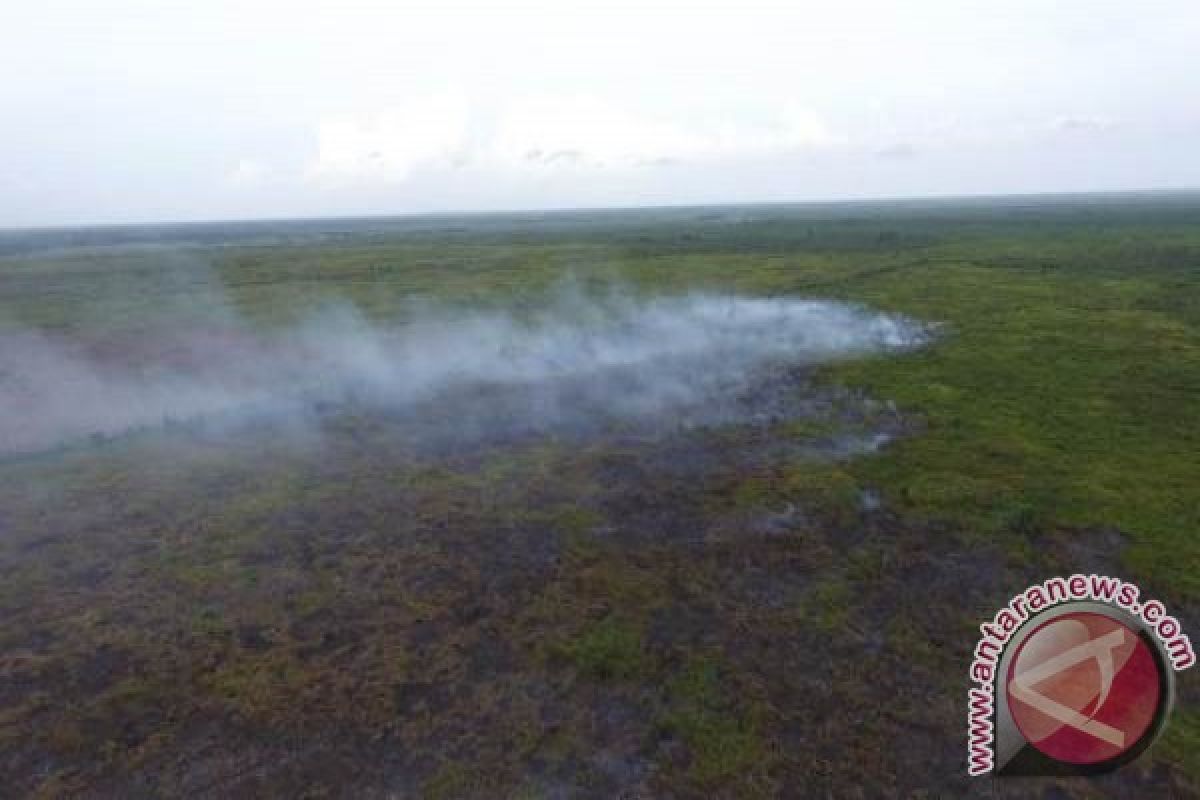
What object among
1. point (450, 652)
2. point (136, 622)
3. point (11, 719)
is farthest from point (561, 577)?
point (11, 719)

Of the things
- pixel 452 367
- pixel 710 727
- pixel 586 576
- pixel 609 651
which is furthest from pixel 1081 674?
pixel 452 367

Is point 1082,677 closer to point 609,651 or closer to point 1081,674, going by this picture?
point 1081,674

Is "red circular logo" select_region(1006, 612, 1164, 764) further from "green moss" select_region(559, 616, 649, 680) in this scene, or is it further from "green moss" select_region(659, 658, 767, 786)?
"green moss" select_region(559, 616, 649, 680)

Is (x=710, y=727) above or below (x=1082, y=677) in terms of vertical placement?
below

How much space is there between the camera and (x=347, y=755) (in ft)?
29.8

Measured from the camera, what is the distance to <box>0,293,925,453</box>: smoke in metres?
23.8

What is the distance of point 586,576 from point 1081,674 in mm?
8754

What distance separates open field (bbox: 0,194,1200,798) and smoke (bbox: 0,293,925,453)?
0.65m

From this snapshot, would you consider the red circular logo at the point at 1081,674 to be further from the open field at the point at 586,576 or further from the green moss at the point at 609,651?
the green moss at the point at 609,651

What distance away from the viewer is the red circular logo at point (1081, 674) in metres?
5.57

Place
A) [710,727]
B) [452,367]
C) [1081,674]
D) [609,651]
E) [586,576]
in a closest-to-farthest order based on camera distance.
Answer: [1081,674] → [710,727] → [609,651] → [586,576] → [452,367]

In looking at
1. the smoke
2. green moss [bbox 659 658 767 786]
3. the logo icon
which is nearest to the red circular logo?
the logo icon

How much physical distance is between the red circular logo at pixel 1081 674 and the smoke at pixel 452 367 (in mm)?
16608

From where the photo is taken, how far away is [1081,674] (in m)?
5.58
